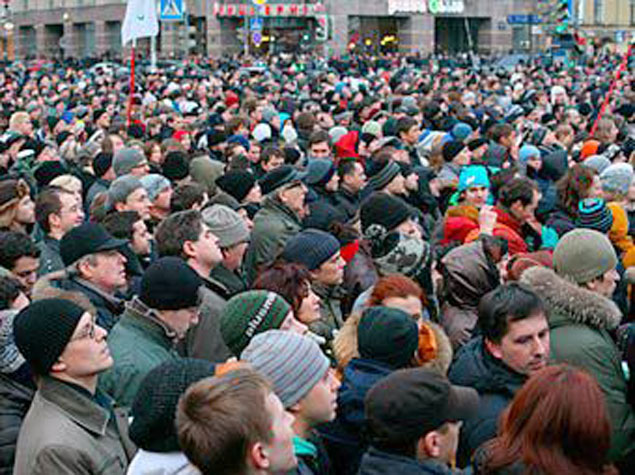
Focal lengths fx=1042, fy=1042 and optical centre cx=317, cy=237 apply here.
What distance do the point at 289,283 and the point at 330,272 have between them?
867mm

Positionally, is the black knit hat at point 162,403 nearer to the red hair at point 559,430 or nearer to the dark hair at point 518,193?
the red hair at point 559,430

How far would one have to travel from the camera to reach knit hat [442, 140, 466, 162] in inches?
452

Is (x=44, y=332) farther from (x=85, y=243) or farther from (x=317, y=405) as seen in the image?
(x=85, y=243)

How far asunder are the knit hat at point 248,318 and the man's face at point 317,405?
752mm

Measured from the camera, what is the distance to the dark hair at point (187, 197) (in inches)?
350

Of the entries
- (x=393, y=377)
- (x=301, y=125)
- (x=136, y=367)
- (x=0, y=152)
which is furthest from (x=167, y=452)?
(x=301, y=125)

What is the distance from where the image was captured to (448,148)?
37.7ft

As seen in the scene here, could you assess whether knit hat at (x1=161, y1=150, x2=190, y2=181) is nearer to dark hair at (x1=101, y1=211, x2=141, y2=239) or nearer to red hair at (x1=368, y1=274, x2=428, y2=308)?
dark hair at (x1=101, y1=211, x2=141, y2=239)

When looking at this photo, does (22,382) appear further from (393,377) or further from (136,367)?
(393,377)

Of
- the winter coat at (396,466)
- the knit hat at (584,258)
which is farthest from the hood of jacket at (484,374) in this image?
the knit hat at (584,258)

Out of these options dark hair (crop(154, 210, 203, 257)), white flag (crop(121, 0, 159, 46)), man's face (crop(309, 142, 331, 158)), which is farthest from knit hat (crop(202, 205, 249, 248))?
white flag (crop(121, 0, 159, 46))

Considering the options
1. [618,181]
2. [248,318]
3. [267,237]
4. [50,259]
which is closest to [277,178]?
[267,237]

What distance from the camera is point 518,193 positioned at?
8.18 meters

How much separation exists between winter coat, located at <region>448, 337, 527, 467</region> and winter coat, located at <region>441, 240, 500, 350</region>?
44.2 inches
